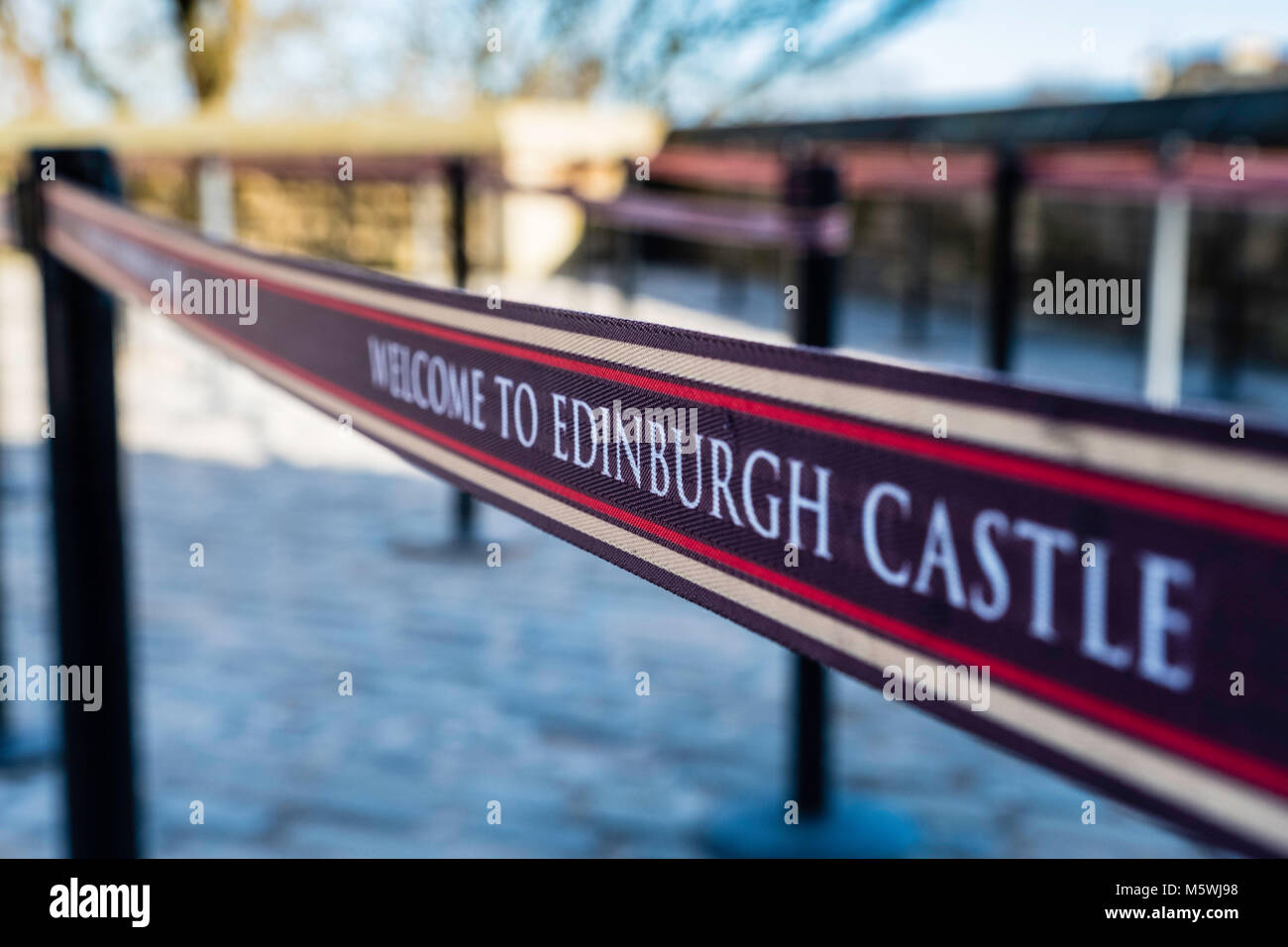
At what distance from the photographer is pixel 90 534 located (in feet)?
9.05

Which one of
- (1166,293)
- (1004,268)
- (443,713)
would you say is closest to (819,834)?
(443,713)

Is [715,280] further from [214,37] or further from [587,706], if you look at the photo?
[587,706]

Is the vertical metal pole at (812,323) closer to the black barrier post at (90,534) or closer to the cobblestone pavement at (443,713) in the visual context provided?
the cobblestone pavement at (443,713)

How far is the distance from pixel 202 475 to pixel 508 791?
15.5 feet

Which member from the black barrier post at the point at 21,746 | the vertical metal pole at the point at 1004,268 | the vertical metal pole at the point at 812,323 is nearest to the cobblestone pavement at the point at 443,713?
the black barrier post at the point at 21,746

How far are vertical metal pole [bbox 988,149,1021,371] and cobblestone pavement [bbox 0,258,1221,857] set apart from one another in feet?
4.81

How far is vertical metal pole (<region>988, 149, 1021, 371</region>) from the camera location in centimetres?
A: 512

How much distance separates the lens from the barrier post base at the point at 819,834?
3.37 metres

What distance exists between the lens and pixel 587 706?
4445 mm

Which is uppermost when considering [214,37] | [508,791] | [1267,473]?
[214,37]

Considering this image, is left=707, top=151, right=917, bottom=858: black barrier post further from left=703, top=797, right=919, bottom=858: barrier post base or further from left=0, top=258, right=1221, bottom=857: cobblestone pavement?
left=0, top=258, right=1221, bottom=857: cobblestone pavement

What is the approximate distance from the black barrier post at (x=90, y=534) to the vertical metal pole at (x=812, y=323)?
1548 millimetres

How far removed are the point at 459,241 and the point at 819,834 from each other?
391 cm
